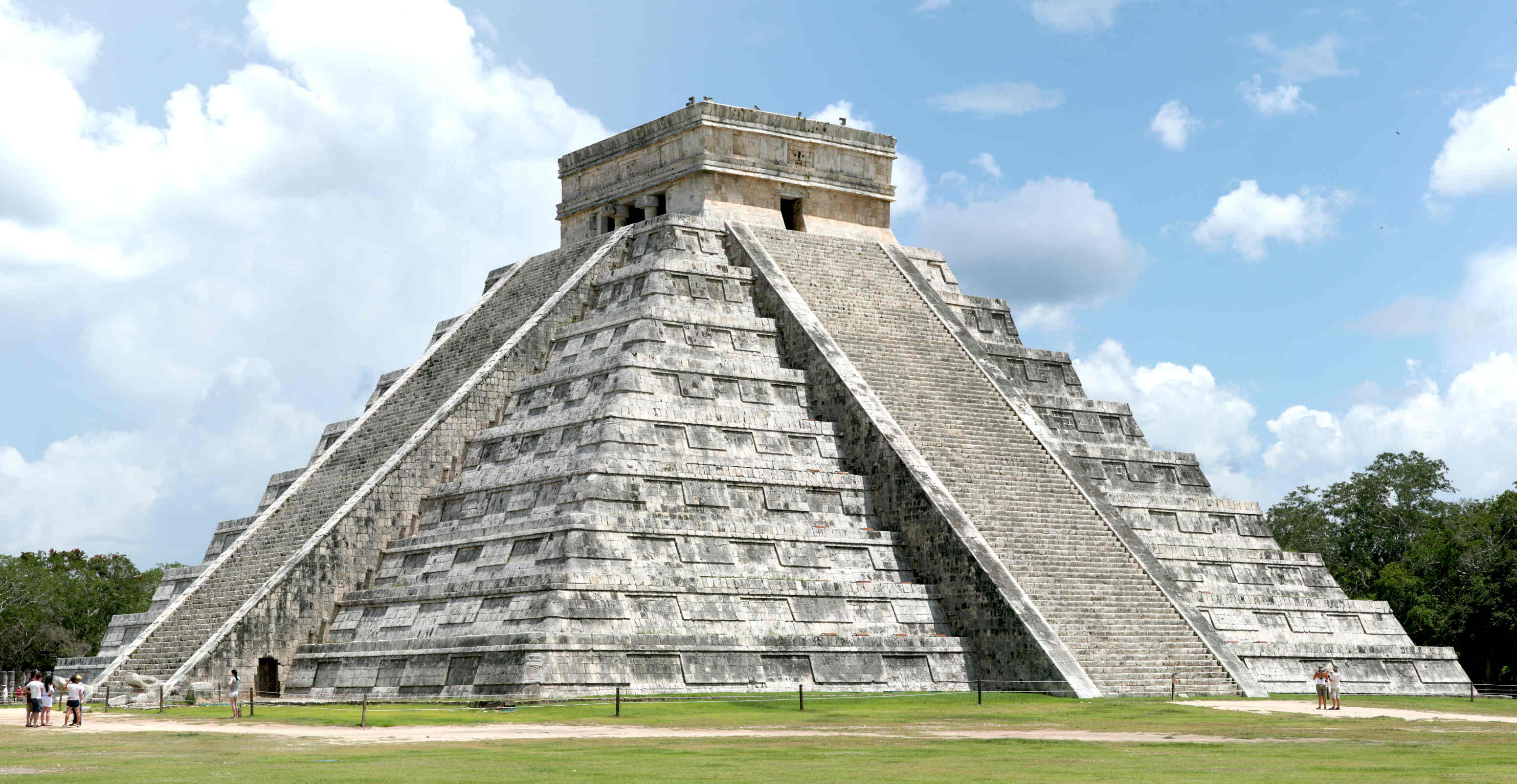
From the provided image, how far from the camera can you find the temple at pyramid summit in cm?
2564

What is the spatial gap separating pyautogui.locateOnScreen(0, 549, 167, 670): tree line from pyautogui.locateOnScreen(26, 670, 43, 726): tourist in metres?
30.4

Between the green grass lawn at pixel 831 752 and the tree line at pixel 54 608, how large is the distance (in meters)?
32.5

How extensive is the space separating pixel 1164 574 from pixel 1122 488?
3.53 m

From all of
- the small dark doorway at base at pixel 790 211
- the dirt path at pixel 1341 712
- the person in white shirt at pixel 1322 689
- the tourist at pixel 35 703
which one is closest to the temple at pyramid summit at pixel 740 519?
the small dark doorway at base at pixel 790 211

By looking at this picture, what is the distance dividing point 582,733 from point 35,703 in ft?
27.3

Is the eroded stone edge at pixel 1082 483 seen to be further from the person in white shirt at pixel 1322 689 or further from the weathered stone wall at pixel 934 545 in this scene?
the weathered stone wall at pixel 934 545

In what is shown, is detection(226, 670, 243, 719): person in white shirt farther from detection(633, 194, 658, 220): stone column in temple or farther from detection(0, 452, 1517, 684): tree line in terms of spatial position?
detection(0, 452, 1517, 684): tree line

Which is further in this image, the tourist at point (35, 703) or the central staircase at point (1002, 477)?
the central staircase at point (1002, 477)

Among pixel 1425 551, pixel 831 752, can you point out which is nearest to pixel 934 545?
pixel 831 752

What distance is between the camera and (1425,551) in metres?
45.3

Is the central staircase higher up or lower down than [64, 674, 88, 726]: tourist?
higher up

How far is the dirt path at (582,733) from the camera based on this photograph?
60.6 ft

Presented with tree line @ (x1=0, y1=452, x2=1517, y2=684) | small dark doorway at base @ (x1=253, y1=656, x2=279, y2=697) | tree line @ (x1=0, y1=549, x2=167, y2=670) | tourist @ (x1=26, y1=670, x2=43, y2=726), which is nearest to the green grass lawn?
tourist @ (x1=26, y1=670, x2=43, y2=726)

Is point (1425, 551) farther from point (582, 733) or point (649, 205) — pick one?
point (582, 733)
